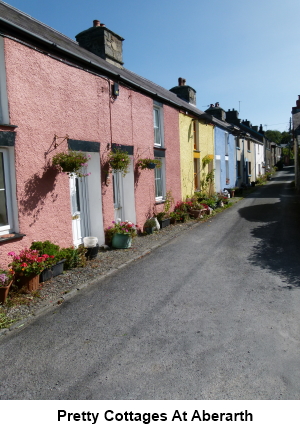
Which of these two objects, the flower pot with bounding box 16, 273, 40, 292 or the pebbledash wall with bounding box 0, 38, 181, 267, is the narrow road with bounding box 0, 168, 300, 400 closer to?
the flower pot with bounding box 16, 273, 40, 292

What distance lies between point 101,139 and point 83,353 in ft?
19.9

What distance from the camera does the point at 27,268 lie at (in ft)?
18.6

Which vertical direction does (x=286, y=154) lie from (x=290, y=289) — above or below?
above

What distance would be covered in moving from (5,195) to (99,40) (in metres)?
8.20

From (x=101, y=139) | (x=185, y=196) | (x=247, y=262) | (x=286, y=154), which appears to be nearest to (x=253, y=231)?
(x=247, y=262)

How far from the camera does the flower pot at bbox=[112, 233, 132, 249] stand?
905 centimetres

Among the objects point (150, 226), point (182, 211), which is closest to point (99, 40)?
point (150, 226)

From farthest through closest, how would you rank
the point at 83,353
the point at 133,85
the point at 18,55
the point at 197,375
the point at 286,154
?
the point at 286,154
the point at 133,85
the point at 18,55
the point at 83,353
the point at 197,375

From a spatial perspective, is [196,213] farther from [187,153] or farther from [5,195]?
[5,195]

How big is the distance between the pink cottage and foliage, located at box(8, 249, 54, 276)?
0.86ft

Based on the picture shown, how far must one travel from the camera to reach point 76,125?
789 cm

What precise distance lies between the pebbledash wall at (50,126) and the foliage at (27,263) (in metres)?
0.26
